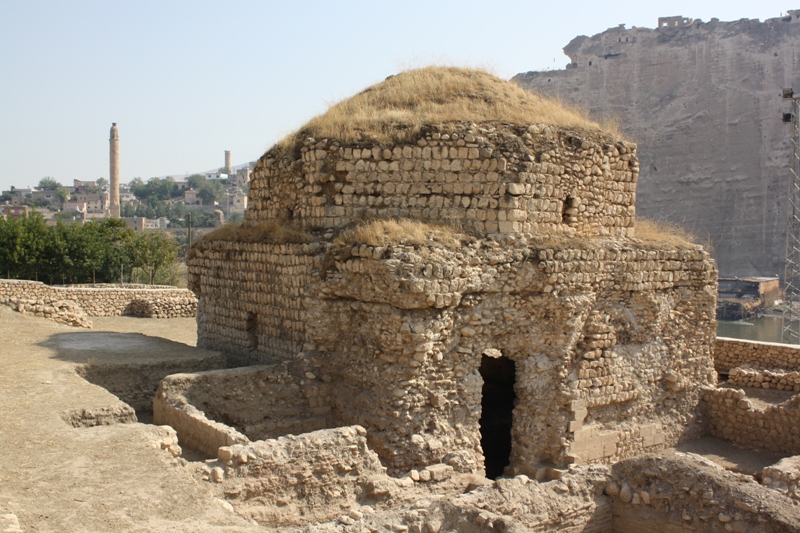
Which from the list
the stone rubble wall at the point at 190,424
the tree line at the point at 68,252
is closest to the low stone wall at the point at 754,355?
the stone rubble wall at the point at 190,424

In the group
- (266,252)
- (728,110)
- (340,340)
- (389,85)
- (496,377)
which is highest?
(728,110)

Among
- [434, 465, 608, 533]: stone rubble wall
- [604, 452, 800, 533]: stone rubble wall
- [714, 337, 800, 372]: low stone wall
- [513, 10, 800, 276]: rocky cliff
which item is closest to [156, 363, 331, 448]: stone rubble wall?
[434, 465, 608, 533]: stone rubble wall

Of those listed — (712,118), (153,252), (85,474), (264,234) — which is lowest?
(85,474)

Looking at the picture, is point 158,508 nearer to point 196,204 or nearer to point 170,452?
point 170,452

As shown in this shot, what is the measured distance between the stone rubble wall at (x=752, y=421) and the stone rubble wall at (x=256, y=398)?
588 cm

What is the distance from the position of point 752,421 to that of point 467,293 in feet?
16.7

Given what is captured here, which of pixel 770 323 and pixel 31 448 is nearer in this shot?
pixel 31 448

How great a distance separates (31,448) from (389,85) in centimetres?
689

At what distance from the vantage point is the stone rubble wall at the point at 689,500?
6656 mm

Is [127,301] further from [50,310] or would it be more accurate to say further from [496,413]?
[496,413]

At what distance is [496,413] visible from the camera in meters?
11.2

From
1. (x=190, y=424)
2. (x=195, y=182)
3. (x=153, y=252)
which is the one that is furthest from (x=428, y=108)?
(x=195, y=182)

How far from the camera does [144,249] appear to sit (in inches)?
1266

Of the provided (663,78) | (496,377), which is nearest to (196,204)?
(663,78)
